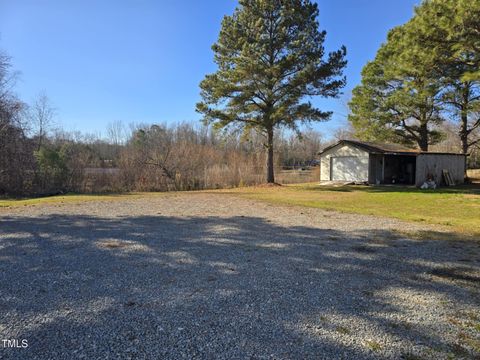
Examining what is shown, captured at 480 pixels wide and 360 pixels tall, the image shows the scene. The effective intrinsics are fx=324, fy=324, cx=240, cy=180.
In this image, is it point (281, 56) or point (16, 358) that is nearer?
point (16, 358)

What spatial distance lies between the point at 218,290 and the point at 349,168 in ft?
64.8

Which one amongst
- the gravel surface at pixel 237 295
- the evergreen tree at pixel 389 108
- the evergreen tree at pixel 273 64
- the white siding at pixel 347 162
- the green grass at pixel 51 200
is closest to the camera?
the gravel surface at pixel 237 295

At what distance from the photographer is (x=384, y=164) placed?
21547 millimetres

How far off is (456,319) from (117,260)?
13.7 ft

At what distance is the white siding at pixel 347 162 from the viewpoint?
20848mm

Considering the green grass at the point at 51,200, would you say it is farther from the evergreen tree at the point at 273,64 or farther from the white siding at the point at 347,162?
the white siding at the point at 347,162

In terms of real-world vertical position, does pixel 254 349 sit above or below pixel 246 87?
below

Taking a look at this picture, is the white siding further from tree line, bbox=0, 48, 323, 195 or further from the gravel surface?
the gravel surface

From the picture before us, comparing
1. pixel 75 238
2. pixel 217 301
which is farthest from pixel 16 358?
pixel 75 238

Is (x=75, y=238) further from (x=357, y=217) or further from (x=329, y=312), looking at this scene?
(x=357, y=217)

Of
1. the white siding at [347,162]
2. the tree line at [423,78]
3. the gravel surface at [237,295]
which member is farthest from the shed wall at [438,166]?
the gravel surface at [237,295]

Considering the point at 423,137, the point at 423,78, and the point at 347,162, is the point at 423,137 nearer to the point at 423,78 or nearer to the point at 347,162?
the point at 347,162

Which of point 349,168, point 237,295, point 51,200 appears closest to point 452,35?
point 237,295

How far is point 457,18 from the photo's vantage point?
873 centimetres
